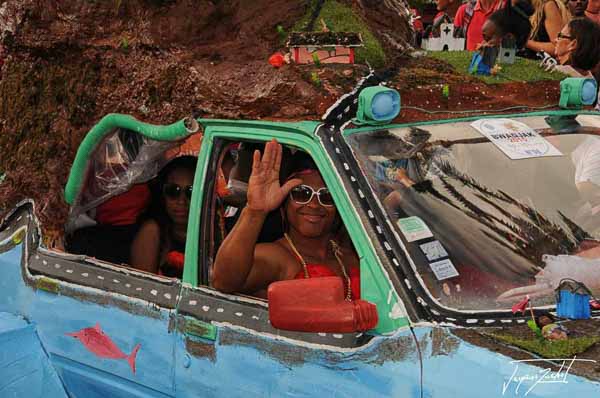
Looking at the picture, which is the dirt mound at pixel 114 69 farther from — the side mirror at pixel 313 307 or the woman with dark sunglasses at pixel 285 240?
the side mirror at pixel 313 307

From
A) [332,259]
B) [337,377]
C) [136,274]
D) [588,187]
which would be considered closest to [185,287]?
[136,274]

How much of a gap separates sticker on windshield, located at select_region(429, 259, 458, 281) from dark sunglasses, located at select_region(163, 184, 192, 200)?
153 centimetres

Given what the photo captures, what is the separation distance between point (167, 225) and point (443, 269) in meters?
1.70

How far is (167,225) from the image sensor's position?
353 cm

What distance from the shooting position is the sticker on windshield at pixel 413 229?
7.38 feet

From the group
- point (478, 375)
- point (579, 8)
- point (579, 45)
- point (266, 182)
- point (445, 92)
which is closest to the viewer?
point (478, 375)

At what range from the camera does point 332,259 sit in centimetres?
281

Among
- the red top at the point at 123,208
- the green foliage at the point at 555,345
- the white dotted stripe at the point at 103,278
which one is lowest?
the white dotted stripe at the point at 103,278

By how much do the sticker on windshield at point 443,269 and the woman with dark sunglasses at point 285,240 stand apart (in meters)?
0.48

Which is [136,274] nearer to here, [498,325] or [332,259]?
[332,259]

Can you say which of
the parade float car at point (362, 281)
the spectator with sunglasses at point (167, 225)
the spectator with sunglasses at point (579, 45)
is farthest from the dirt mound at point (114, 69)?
the spectator with sunglasses at point (579, 45)

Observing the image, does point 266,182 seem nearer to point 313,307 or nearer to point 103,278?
point 313,307

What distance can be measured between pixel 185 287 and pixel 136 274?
0.32m

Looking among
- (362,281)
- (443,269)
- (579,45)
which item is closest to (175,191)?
(362,281)
